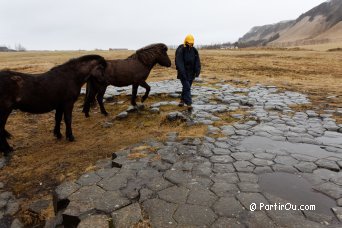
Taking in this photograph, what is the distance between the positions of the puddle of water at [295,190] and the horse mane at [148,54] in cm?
550

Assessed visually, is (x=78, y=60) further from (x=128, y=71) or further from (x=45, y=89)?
(x=128, y=71)

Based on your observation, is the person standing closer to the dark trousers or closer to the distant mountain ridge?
the dark trousers

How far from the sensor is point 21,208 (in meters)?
4.33

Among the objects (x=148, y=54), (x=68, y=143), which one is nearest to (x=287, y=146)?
(x=68, y=143)

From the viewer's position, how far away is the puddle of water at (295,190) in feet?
12.5

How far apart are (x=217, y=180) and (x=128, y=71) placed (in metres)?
5.18

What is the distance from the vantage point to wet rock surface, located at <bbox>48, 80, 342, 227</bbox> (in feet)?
11.7

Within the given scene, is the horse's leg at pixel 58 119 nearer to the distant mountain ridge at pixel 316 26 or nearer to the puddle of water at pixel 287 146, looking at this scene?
the puddle of water at pixel 287 146

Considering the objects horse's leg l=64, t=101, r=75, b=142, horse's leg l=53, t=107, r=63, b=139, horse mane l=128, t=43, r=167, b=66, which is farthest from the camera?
horse mane l=128, t=43, r=167, b=66

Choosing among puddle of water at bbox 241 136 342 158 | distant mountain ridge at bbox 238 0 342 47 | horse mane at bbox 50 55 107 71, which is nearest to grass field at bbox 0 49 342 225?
puddle of water at bbox 241 136 342 158

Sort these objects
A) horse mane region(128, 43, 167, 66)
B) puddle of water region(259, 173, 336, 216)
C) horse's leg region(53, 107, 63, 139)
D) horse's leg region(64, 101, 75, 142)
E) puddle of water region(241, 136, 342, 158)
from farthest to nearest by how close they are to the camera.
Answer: horse mane region(128, 43, 167, 66), horse's leg region(53, 107, 63, 139), horse's leg region(64, 101, 75, 142), puddle of water region(241, 136, 342, 158), puddle of water region(259, 173, 336, 216)

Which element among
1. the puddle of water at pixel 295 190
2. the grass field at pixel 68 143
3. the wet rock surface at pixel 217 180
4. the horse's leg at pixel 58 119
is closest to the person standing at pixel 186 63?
the grass field at pixel 68 143

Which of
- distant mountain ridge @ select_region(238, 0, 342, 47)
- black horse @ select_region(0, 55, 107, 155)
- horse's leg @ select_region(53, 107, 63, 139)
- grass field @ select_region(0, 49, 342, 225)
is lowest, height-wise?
grass field @ select_region(0, 49, 342, 225)

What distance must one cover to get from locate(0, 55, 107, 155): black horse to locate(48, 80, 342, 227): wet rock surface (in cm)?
195
